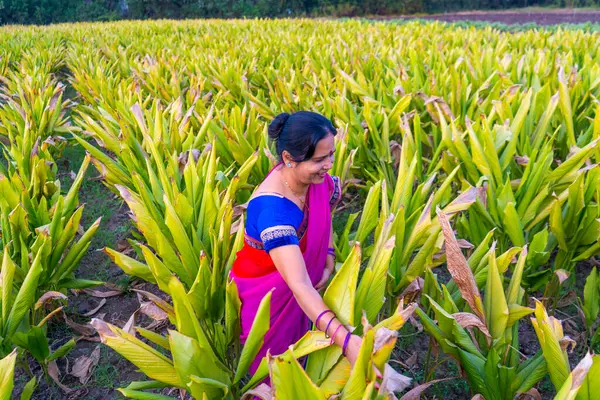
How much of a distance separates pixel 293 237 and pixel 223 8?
27527 millimetres

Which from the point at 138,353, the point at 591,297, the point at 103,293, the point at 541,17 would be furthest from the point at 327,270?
the point at 541,17

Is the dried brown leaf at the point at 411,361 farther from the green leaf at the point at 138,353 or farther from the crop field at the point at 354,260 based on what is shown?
the green leaf at the point at 138,353

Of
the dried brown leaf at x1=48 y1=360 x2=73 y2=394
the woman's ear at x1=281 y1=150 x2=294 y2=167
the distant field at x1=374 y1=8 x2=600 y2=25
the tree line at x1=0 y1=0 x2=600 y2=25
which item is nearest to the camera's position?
the woman's ear at x1=281 y1=150 x2=294 y2=167

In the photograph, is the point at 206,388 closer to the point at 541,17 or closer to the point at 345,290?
the point at 345,290

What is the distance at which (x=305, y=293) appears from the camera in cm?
125

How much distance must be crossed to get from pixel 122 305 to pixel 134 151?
782 millimetres

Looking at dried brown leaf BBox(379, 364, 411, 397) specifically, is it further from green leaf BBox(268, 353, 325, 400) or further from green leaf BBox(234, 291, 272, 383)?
green leaf BBox(234, 291, 272, 383)

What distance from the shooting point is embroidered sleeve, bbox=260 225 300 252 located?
133 centimetres

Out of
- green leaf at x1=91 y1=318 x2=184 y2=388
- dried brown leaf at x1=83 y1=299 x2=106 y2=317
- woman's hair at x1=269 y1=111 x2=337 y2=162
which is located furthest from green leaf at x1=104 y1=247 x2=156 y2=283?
dried brown leaf at x1=83 y1=299 x2=106 y2=317

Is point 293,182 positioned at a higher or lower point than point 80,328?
higher

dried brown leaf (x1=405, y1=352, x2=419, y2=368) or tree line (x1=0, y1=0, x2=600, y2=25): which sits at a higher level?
tree line (x1=0, y1=0, x2=600, y2=25)

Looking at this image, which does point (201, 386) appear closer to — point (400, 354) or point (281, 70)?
point (400, 354)

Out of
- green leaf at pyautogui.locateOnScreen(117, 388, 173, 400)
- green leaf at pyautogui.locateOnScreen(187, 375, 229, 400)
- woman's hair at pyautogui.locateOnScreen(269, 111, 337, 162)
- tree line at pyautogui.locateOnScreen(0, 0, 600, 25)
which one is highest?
tree line at pyautogui.locateOnScreen(0, 0, 600, 25)

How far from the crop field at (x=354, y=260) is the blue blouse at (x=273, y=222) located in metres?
0.08
